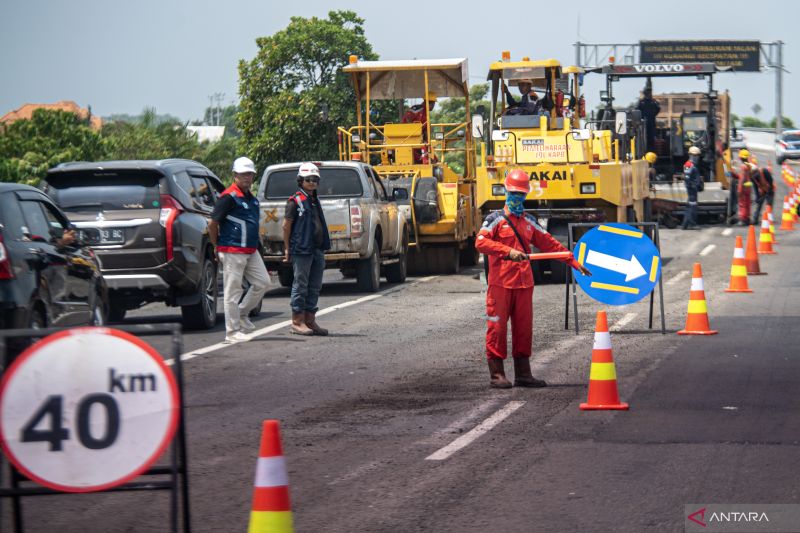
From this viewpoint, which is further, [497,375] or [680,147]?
[680,147]

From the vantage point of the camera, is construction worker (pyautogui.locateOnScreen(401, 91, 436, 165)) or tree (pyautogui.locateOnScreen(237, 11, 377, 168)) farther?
tree (pyautogui.locateOnScreen(237, 11, 377, 168))

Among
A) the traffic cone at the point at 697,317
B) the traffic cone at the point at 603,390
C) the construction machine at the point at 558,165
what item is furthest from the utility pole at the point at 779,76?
the traffic cone at the point at 603,390

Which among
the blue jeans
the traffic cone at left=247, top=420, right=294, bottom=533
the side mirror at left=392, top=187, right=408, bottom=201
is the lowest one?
the blue jeans

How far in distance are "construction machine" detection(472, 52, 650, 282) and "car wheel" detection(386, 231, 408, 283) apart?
149 cm

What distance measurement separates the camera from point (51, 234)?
40.2 feet

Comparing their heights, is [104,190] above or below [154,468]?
above

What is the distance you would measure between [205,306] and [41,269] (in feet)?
13.4

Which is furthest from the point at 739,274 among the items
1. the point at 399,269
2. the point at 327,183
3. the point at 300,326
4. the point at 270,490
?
the point at 270,490

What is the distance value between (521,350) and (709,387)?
1531mm

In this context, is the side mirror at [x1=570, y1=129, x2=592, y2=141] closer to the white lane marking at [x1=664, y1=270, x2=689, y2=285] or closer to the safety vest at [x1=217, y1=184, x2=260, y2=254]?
the white lane marking at [x1=664, y1=270, x2=689, y2=285]

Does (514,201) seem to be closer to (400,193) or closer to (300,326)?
(300,326)

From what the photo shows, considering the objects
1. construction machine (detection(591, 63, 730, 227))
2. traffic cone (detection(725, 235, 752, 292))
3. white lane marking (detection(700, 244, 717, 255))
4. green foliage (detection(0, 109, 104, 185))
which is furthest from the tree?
traffic cone (detection(725, 235, 752, 292))

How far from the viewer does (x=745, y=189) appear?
35938mm

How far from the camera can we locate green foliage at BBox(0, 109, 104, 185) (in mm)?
48656
